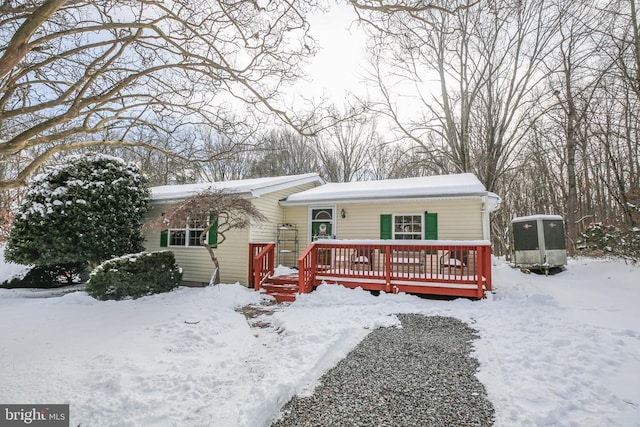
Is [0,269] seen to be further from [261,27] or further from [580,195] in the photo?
[580,195]

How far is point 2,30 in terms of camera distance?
4.55 metres

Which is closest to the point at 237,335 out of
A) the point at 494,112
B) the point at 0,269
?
the point at 0,269

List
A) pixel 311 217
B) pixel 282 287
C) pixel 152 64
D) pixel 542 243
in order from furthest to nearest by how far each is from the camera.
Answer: pixel 311 217, pixel 542 243, pixel 282 287, pixel 152 64

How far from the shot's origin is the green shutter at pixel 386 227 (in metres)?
9.47

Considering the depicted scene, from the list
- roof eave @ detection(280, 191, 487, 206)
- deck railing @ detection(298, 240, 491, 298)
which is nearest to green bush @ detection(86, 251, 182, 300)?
deck railing @ detection(298, 240, 491, 298)

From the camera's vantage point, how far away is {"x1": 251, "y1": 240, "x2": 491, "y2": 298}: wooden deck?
660 cm

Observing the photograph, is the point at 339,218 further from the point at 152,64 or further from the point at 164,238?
the point at 152,64

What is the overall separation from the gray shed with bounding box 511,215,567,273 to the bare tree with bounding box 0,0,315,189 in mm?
7983

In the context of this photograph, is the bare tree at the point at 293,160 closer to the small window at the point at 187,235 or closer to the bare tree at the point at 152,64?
the small window at the point at 187,235

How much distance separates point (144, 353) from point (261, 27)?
186 inches

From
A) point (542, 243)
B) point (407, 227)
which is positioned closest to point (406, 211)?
point (407, 227)

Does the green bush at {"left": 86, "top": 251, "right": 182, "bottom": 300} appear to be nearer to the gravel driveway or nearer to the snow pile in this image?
the snow pile

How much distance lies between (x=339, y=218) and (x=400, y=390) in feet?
24.1

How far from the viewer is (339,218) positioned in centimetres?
1012
